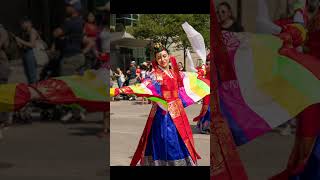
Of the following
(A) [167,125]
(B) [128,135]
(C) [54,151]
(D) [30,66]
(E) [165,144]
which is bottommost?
(B) [128,135]

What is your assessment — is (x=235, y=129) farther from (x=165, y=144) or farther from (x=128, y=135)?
(x=128, y=135)

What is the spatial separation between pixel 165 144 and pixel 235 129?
2594mm

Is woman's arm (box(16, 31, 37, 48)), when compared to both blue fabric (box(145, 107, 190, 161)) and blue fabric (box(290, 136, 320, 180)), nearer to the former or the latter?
blue fabric (box(290, 136, 320, 180))

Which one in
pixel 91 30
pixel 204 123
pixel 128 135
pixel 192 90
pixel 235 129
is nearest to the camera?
Result: pixel 91 30

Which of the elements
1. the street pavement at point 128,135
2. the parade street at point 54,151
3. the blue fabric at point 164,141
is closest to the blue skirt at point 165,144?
the blue fabric at point 164,141

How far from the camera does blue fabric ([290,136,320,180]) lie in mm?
2154

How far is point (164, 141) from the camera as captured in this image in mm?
4605

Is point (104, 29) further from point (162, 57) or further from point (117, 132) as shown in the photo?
point (117, 132)

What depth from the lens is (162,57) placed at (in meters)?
4.63

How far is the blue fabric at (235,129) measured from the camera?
2.03 metres

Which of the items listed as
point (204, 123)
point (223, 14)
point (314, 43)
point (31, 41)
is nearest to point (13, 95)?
point (31, 41)

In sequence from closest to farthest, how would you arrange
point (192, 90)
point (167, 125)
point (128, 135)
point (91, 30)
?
1. point (91, 30)
2. point (167, 125)
3. point (192, 90)
4. point (128, 135)

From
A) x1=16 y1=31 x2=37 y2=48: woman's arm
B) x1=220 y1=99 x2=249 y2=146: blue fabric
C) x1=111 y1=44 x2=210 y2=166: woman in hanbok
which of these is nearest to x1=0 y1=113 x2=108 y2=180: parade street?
x1=16 y1=31 x2=37 y2=48: woman's arm

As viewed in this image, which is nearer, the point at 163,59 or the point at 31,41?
the point at 31,41
